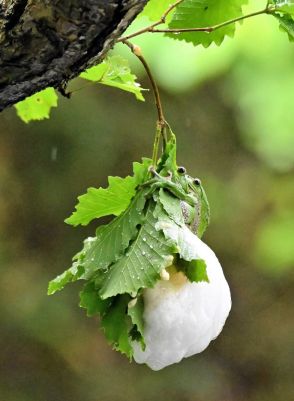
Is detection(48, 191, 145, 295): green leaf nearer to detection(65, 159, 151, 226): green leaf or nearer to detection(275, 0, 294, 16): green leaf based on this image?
detection(65, 159, 151, 226): green leaf

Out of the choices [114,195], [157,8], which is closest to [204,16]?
[157,8]

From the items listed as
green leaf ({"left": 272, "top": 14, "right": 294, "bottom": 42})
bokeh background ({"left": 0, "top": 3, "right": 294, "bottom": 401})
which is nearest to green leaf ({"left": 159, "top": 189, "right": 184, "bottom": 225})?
green leaf ({"left": 272, "top": 14, "right": 294, "bottom": 42})

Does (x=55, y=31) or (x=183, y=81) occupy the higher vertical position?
(x=55, y=31)

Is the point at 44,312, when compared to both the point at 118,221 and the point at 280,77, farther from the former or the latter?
the point at 118,221

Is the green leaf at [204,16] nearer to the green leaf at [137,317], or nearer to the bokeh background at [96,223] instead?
the green leaf at [137,317]

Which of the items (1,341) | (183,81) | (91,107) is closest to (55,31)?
(183,81)

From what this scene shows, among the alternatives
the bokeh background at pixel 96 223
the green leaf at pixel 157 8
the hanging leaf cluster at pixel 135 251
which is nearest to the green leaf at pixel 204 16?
the green leaf at pixel 157 8
